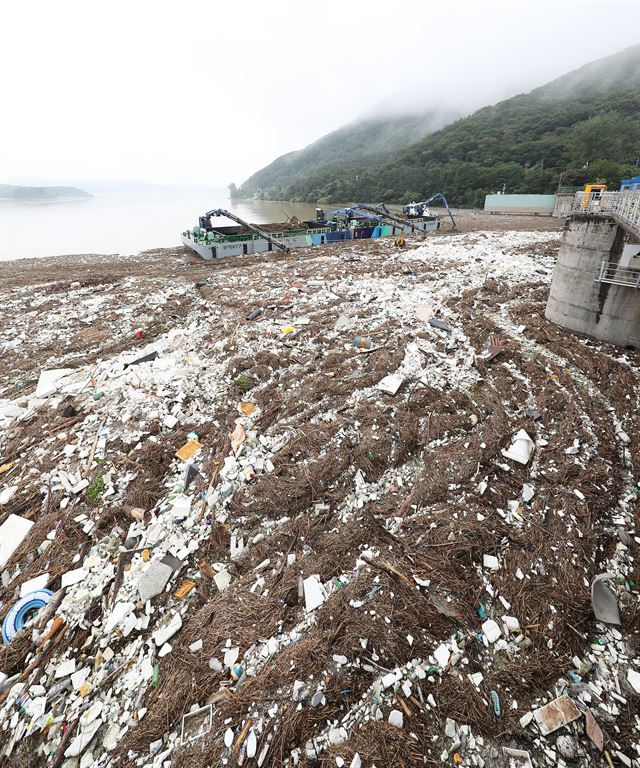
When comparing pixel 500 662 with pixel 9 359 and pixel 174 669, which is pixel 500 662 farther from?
pixel 9 359

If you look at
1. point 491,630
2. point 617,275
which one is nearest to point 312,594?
point 491,630

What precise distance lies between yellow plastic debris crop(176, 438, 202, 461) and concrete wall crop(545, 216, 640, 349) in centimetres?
885

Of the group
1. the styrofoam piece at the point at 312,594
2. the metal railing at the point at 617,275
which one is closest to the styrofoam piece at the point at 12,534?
the styrofoam piece at the point at 312,594

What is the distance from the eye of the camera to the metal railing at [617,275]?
673 cm

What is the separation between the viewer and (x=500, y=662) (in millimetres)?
2992

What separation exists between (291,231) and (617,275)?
62.9 ft

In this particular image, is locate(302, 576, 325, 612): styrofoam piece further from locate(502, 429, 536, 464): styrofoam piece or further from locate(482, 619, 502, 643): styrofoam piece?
locate(502, 429, 536, 464): styrofoam piece

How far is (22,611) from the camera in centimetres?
348

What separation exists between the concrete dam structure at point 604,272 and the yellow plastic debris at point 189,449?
876 cm

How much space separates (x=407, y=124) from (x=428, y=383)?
20369cm

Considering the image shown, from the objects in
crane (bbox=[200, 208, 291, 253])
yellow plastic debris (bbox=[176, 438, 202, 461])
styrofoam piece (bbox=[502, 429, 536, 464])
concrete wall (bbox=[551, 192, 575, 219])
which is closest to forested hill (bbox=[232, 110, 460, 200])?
concrete wall (bbox=[551, 192, 575, 219])

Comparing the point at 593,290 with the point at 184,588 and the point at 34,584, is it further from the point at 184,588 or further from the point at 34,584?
the point at 34,584

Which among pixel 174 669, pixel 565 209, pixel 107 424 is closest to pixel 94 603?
pixel 174 669

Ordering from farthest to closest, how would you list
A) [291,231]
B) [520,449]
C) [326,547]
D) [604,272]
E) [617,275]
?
[291,231] → [604,272] → [617,275] → [520,449] → [326,547]
